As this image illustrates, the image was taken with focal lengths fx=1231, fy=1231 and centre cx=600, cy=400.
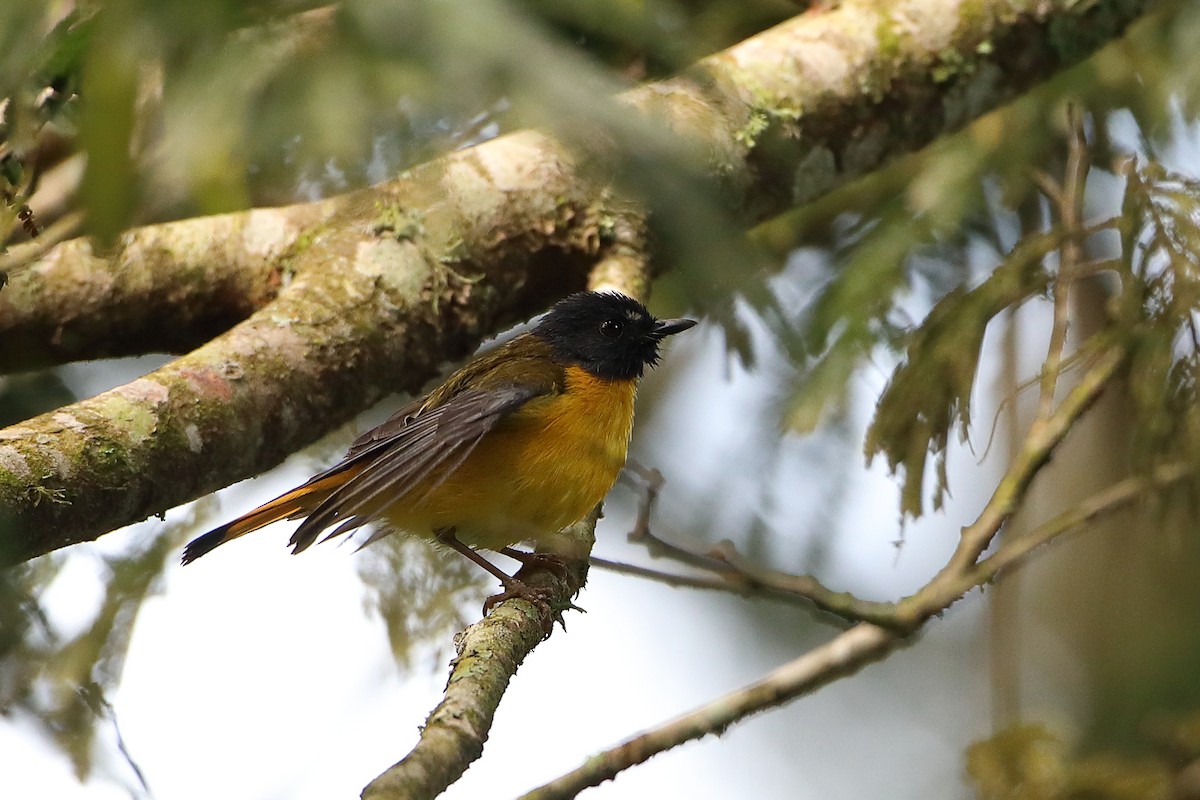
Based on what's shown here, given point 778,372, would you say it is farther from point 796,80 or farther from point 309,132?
point 309,132

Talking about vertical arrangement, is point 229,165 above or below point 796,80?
below

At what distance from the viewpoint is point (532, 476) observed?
3861 mm

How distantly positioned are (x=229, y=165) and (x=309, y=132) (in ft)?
1.95

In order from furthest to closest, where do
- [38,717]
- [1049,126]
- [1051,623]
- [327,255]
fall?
1. [1051,623]
2. [1049,126]
3. [327,255]
4. [38,717]

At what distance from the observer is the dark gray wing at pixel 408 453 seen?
11.5 ft

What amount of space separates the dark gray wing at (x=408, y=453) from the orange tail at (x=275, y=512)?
4 cm

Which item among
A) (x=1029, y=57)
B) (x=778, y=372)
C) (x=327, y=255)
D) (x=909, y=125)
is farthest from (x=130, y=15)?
(x=1029, y=57)

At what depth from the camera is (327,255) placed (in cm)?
411

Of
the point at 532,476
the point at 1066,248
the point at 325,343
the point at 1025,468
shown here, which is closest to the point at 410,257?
the point at 325,343

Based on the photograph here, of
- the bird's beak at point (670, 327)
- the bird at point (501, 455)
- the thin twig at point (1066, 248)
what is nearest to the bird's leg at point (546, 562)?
the bird at point (501, 455)

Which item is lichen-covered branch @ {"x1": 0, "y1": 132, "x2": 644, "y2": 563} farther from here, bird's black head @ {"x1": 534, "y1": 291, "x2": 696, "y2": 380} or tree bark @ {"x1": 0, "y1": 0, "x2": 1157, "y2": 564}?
bird's black head @ {"x1": 534, "y1": 291, "x2": 696, "y2": 380}

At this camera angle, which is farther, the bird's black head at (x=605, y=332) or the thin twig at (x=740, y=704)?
the bird's black head at (x=605, y=332)

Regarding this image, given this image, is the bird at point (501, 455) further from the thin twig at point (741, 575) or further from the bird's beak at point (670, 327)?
the thin twig at point (741, 575)

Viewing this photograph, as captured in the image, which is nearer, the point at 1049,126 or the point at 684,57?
the point at 684,57
